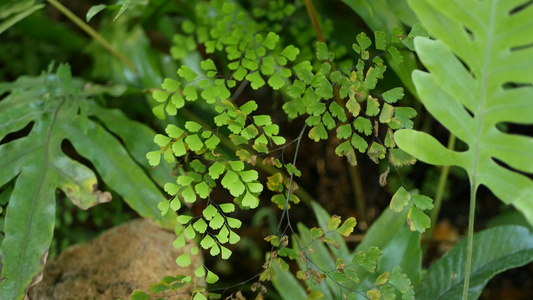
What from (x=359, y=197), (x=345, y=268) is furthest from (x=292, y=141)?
(x=359, y=197)

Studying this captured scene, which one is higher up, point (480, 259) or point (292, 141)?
→ point (292, 141)

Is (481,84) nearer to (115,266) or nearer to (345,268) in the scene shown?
(345,268)

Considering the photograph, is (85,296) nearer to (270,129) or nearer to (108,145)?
(108,145)

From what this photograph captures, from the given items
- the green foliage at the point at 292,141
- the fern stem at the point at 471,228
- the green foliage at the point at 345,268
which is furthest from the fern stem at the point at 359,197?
the fern stem at the point at 471,228

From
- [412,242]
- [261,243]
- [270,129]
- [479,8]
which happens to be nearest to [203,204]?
[261,243]

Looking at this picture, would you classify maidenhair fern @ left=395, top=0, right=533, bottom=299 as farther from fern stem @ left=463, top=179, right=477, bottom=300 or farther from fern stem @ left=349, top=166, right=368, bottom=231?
fern stem @ left=349, top=166, right=368, bottom=231

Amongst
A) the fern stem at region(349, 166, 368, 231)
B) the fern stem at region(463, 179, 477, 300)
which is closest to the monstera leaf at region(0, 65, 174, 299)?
the fern stem at region(463, 179, 477, 300)

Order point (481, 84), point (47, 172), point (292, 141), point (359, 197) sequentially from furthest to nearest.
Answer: point (359, 197), point (47, 172), point (292, 141), point (481, 84)
